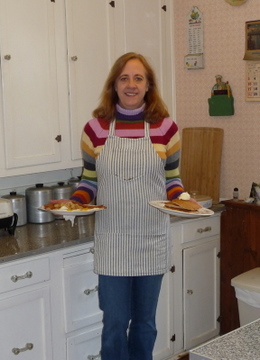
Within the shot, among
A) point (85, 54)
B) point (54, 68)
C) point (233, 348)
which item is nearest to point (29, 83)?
point (54, 68)

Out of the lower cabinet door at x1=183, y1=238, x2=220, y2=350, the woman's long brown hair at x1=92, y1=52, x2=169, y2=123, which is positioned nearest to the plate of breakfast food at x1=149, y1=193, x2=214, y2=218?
the woman's long brown hair at x1=92, y1=52, x2=169, y2=123

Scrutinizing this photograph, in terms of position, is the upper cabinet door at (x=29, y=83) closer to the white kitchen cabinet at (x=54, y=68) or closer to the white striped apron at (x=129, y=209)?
the white kitchen cabinet at (x=54, y=68)

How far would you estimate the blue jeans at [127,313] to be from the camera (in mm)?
2467

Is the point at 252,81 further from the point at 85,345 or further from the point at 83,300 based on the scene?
the point at 85,345

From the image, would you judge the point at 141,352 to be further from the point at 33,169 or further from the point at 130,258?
the point at 33,169

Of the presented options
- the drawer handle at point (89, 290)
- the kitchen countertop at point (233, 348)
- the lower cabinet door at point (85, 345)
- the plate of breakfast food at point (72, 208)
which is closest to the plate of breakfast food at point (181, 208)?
the plate of breakfast food at point (72, 208)

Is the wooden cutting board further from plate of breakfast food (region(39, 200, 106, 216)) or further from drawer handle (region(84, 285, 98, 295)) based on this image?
plate of breakfast food (region(39, 200, 106, 216))

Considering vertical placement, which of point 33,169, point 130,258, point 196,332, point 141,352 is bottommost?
point 196,332

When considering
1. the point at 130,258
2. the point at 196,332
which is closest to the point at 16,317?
the point at 130,258

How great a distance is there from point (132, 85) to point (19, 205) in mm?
918

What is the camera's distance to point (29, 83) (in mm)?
2887

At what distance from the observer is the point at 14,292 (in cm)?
252

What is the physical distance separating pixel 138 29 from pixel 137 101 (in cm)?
103

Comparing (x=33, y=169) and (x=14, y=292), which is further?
(x=33, y=169)
